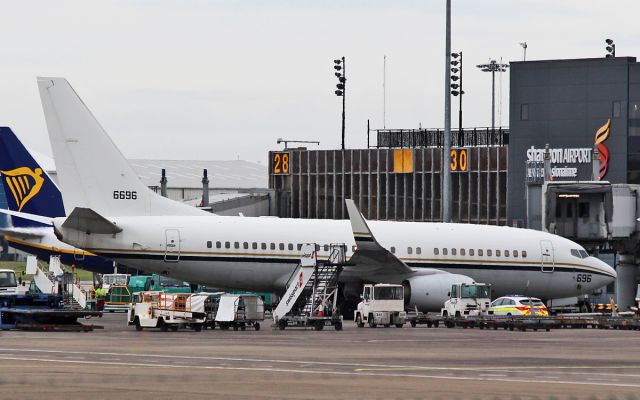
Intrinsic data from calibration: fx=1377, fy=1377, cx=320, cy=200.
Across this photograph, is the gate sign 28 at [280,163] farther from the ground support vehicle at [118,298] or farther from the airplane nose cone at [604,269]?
the airplane nose cone at [604,269]

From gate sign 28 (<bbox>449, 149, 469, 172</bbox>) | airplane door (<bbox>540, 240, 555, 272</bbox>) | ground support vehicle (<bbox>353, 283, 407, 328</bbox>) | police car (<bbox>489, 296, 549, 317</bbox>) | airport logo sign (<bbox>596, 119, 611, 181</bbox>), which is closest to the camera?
ground support vehicle (<bbox>353, 283, 407, 328</bbox>)

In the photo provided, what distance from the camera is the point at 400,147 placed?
109688 mm

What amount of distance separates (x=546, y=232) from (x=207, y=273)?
671 inches

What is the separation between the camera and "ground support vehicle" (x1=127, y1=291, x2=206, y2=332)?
45375 mm

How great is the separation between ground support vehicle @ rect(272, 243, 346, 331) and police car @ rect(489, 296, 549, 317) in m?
8.56

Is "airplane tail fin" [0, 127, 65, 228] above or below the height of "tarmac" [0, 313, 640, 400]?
above

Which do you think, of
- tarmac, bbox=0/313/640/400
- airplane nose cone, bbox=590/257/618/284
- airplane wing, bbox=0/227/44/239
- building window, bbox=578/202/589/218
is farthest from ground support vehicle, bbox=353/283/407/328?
airplane wing, bbox=0/227/44/239

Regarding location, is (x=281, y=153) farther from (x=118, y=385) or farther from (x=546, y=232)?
(x=118, y=385)

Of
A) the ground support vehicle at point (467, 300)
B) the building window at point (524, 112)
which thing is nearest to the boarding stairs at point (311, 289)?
the ground support vehicle at point (467, 300)

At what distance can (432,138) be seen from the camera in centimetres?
11112

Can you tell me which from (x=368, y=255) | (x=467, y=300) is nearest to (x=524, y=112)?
(x=368, y=255)

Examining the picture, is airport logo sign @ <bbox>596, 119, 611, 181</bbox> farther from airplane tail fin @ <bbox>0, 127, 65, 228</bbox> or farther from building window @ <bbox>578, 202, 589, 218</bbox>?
airplane tail fin @ <bbox>0, 127, 65, 228</bbox>

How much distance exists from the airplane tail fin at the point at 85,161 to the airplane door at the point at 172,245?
6.43 ft

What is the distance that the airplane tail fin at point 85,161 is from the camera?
169 feet
